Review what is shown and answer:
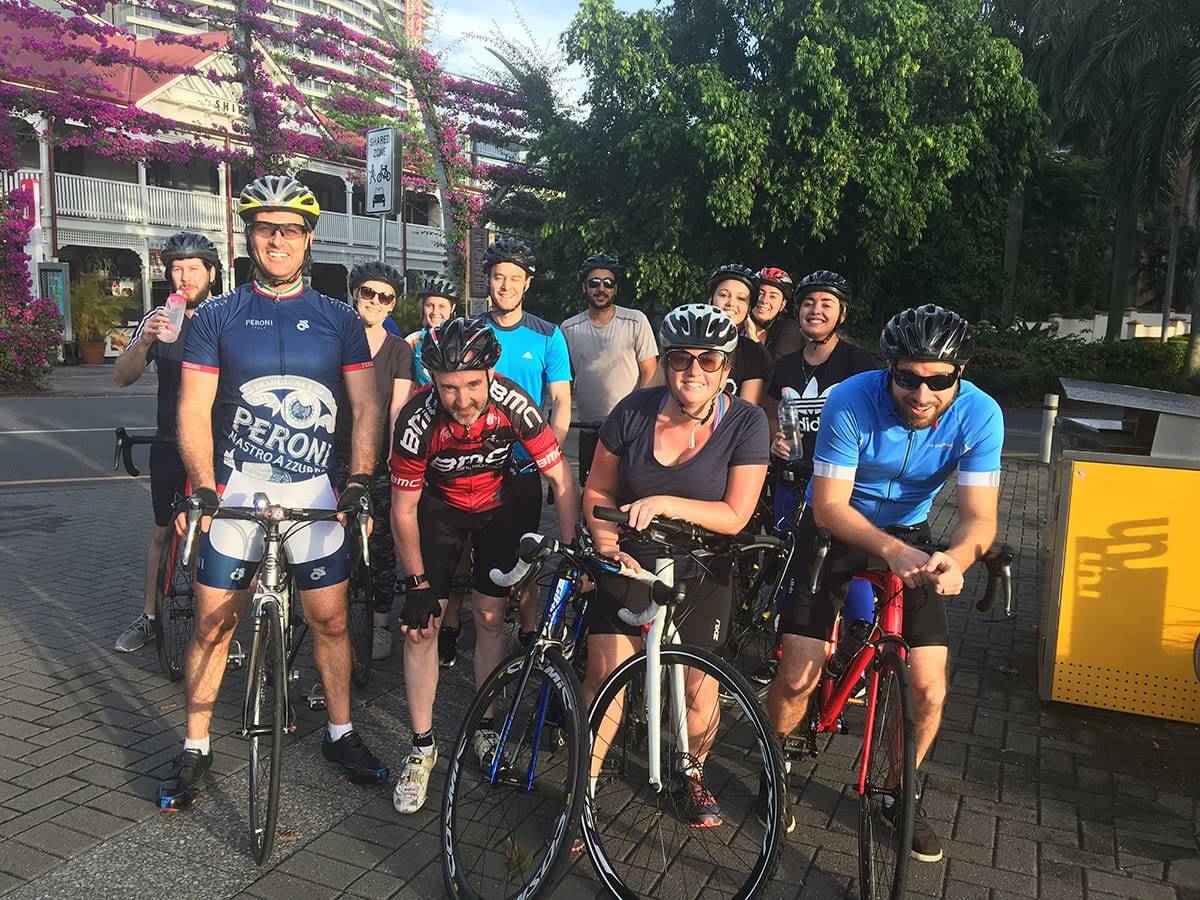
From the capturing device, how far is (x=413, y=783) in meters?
3.78

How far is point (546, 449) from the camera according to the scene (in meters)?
3.86

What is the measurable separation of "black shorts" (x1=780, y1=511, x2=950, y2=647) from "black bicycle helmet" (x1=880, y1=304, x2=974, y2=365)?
626mm

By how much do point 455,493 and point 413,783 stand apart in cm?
116

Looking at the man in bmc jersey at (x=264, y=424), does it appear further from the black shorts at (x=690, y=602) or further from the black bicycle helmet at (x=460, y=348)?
the black shorts at (x=690, y=602)

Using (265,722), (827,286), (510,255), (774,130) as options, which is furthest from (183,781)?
(774,130)

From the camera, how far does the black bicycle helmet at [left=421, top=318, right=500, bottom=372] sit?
353 centimetres

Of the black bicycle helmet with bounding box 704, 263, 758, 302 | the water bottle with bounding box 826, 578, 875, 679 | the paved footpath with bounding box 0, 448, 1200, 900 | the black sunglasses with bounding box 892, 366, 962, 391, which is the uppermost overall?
the black bicycle helmet with bounding box 704, 263, 758, 302

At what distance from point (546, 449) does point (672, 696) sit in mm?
1158

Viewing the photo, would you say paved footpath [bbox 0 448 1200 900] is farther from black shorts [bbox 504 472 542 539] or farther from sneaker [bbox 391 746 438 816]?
black shorts [bbox 504 472 542 539]

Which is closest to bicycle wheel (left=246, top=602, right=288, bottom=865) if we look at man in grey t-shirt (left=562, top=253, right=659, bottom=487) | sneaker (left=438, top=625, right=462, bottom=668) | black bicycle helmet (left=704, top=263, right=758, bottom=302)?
sneaker (left=438, top=625, right=462, bottom=668)

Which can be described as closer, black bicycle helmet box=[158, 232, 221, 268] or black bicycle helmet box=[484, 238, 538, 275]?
black bicycle helmet box=[158, 232, 221, 268]

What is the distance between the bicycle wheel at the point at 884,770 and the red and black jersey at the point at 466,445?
148 cm

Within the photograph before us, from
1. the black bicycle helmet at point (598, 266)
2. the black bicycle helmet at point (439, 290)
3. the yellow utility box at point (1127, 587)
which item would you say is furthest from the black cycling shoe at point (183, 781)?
the yellow utility box at point (1127, 587)

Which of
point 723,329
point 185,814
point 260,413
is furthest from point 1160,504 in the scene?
point 185,814
